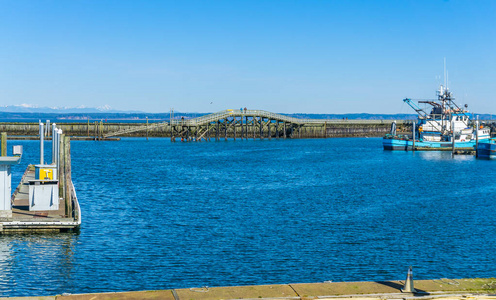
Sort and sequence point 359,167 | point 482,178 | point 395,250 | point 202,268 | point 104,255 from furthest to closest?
point 359,167, point 482,178, point 395,250, point 104,255, point 202,268

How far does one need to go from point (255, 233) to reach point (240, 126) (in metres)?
90.5

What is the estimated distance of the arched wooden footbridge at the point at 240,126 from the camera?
111875mm

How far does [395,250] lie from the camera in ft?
90.1

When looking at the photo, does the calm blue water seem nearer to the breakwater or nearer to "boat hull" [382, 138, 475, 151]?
"boat hull" [382, 138, 475, 151]

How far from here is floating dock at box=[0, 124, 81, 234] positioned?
91.5ft

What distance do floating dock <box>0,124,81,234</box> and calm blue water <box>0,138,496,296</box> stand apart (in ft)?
2.07

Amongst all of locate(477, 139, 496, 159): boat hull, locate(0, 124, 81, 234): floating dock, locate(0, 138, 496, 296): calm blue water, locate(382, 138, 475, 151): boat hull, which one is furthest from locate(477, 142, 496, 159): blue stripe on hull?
locate(0, 124, 81, 234): floating dock

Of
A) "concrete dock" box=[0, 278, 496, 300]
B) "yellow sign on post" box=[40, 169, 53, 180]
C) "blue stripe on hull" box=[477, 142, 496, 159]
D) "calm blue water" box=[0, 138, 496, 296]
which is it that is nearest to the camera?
"concrete dock" box=[0, 278, 496, 300]

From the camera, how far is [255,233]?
30812 mm

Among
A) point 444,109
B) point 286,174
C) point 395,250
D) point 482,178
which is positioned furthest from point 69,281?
point 444,109

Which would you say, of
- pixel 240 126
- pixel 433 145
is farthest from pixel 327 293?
pixel 240 126

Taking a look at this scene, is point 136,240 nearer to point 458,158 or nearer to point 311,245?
point 311,245

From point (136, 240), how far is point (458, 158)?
6600cm

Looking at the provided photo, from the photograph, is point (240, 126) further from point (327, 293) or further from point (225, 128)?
point (327, 293)
